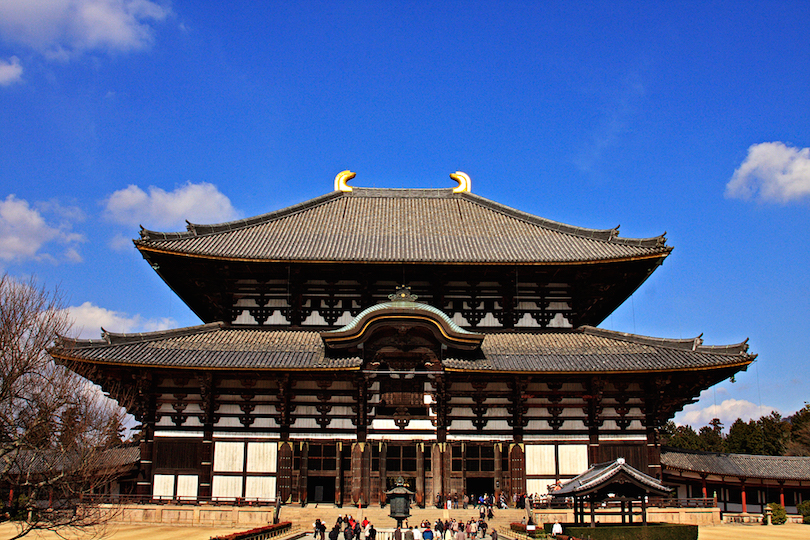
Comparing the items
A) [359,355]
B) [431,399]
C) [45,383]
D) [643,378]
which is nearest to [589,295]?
[643,378]

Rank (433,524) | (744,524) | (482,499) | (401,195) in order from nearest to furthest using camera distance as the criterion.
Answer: (433,524) < (482,499) < (744,524) < (401,195)

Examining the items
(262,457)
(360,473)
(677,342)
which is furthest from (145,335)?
(677,342)

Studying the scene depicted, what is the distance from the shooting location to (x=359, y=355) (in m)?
30.1

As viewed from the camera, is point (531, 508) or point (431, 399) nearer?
point (531, 508)

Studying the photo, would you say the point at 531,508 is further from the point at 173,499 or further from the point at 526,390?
the point at 173,499

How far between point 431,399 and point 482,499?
508 centimetres

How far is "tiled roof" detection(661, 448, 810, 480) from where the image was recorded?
36.3 meters

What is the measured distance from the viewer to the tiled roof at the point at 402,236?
32.4m

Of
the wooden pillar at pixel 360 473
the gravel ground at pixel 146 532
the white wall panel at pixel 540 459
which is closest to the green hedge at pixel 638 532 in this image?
the white wall panel at pixel 540 459

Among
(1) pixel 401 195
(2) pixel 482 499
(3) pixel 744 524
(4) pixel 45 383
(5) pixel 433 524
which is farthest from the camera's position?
(1) pixel 401 195

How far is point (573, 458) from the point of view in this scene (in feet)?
99.2

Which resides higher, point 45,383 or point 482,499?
point 45,383

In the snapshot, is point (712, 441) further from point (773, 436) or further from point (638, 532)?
point (638, 532)

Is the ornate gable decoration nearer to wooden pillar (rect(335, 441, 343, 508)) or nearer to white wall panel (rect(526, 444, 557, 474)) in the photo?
wooden pillar (rect(335, 441, 343, 508))
